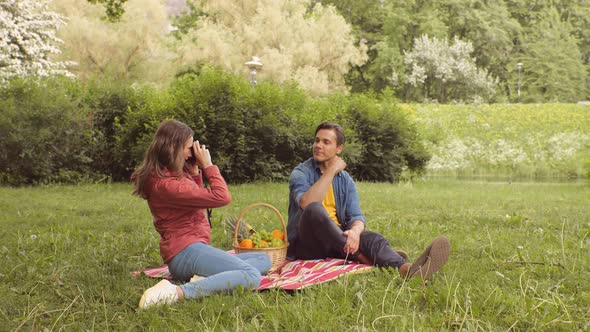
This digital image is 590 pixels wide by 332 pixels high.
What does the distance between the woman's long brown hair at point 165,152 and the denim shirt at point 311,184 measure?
4.23 ft

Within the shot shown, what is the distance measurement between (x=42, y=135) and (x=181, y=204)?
10.4 metres

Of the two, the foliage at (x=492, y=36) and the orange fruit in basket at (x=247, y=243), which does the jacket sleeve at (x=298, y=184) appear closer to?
the orange fruit in basket at (x=247, y=243)

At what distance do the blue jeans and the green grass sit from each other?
98 millimetres

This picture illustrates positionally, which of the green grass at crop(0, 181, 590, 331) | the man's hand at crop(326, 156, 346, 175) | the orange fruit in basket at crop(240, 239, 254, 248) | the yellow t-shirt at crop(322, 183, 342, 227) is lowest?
the green grass at crop(0, 181, 590, 331)

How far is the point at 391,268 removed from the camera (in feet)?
15.5

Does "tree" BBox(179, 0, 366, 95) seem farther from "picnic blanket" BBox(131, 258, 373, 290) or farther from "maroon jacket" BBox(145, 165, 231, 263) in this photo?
"maroon jacket" BBox(145, 165, 231, 263)

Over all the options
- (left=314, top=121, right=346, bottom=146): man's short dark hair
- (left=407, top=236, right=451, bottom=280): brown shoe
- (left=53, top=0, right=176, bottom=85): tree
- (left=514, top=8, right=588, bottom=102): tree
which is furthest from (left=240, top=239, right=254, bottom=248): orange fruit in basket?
(left=514, top=8, right=588, bottom=102): tree

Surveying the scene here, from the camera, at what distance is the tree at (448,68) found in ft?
134

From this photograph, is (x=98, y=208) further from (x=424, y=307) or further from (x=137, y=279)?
(x=424, y=307)

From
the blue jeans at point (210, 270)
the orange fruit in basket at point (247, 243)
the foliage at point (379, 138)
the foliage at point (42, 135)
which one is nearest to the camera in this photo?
the blue jeans at point (210, 270)

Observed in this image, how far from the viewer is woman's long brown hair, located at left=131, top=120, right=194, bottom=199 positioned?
443 centimetres

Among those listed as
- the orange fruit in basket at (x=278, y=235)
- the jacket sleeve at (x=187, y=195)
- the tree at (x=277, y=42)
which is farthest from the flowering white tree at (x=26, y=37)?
the jacket sleeve at (x=187, y=195)

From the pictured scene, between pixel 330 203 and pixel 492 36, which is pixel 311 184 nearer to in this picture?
pixel 330 203

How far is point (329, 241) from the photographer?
16.9 ft
